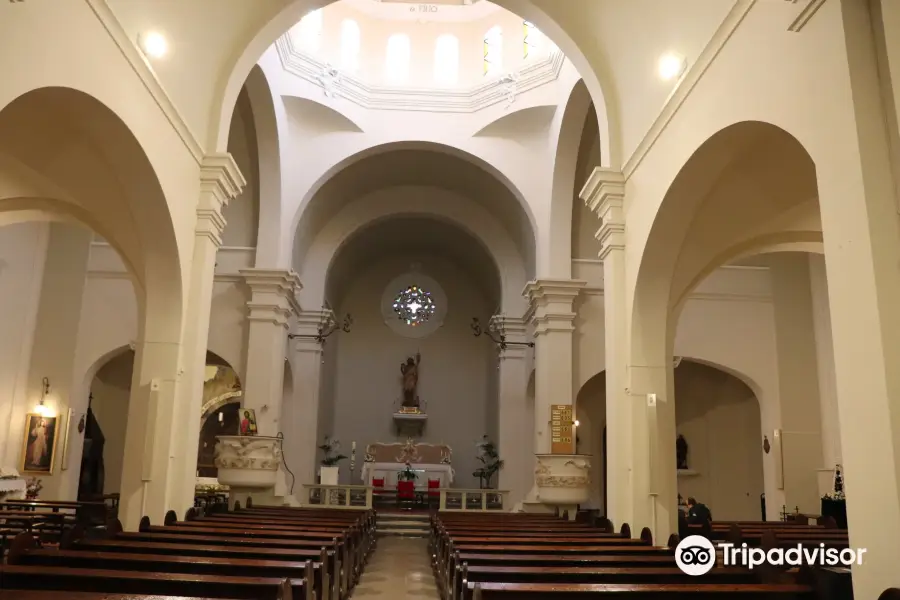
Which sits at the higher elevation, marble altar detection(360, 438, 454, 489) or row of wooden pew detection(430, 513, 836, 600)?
marble altar detection(360, 438, 454, 489)

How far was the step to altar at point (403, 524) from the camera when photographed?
14.2m

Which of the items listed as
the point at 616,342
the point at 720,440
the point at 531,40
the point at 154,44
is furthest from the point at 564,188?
the point at 154,44

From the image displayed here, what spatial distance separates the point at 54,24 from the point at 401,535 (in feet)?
36.5

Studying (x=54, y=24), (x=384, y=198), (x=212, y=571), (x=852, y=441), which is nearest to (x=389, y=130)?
(x=384, y=198)

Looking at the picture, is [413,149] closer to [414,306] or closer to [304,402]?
[304,402]

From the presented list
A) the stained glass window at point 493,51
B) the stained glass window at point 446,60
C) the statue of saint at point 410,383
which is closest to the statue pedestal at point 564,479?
the stained glass window at point 493,51

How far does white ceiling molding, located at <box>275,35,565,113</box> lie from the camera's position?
1409cm

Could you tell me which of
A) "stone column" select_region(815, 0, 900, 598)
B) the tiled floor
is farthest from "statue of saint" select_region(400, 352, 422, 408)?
"stone column" select_region(815, 0, 900, 598)

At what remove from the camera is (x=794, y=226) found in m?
8.68

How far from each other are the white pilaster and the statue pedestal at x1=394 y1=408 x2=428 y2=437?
7258mm

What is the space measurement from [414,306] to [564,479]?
11414 mm

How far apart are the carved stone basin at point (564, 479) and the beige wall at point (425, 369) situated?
29.3ft

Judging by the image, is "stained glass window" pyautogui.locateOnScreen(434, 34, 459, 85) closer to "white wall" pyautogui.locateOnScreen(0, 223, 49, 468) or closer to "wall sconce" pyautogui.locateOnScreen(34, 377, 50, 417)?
"white wall" pyautogui.locateOnScreen(0, 223, 49, 468)

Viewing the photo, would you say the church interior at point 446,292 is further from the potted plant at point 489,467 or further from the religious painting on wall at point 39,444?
the potted plant at point 489,467
